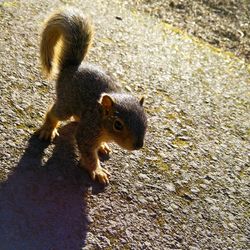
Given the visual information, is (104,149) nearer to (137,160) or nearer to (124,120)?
(137,160)

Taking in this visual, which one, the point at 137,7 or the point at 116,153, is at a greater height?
the point at 137,7

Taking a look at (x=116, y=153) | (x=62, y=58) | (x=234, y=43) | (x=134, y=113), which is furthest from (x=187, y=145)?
(x=234, y=43)

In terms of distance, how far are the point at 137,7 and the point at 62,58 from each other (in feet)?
6.78

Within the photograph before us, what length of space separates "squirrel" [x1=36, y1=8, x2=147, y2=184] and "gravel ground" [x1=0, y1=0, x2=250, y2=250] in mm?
144

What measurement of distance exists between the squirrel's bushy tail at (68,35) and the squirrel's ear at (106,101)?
42 centimetres

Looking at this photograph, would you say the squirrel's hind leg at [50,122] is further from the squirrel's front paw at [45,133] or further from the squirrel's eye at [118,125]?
the squirrel's eye at [118,125]

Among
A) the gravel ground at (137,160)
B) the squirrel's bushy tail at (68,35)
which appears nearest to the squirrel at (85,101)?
the squirrel's bushy tail at (68,35)

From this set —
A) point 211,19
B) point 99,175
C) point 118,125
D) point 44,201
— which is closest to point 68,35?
point 118,125

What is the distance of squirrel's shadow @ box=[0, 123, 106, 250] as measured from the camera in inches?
78.9

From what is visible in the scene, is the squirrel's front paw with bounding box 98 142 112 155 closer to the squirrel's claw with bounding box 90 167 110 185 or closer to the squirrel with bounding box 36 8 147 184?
the squirrel with bounding box 36 8 147 184

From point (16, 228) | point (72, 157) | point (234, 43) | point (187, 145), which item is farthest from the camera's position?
point (234, 43)

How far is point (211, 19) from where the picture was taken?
446 cm

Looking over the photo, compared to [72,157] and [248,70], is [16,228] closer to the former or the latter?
[72,157]

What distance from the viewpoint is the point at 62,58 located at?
2.57 metres
